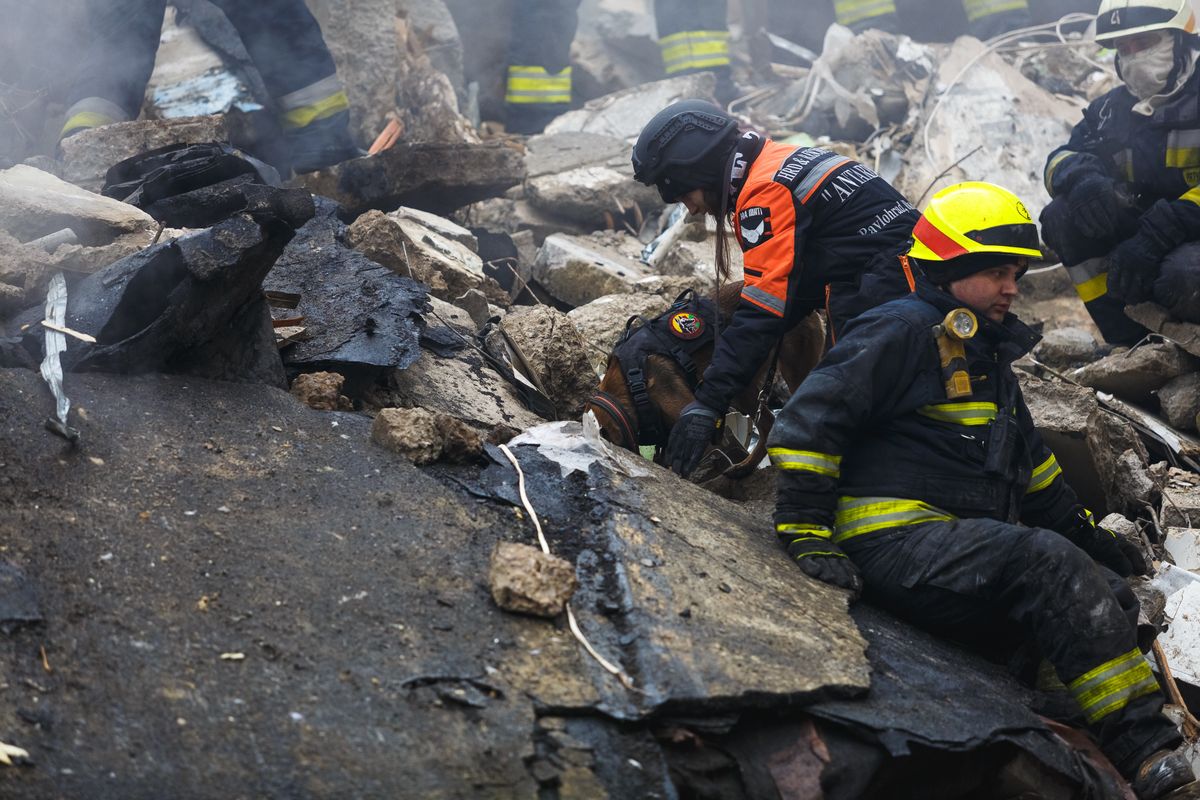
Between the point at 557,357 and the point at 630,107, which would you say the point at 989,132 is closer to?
A: the point at 630,107

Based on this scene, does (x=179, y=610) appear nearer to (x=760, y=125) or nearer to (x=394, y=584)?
(x=394, y=584)

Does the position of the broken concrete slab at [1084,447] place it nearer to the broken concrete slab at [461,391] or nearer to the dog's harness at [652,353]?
the dog's harness at [652,353]

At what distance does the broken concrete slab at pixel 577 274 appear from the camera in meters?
6.18

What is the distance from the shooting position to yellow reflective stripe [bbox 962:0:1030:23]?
10.9m

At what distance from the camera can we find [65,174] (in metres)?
5.30

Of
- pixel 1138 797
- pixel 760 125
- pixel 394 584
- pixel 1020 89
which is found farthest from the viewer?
pixel 760 125

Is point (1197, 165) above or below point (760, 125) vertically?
above

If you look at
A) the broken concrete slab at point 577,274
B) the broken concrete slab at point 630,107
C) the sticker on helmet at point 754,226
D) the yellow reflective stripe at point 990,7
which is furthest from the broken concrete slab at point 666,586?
the yellow reflective stripe at point 990,7

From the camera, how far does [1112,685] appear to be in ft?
9.73

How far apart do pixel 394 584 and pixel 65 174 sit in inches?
147

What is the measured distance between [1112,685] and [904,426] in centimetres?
90

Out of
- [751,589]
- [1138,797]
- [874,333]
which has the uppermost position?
[874,333]

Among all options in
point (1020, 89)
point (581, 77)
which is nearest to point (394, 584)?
point (1020, 89)

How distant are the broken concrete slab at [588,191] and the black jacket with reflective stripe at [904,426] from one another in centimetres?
427
